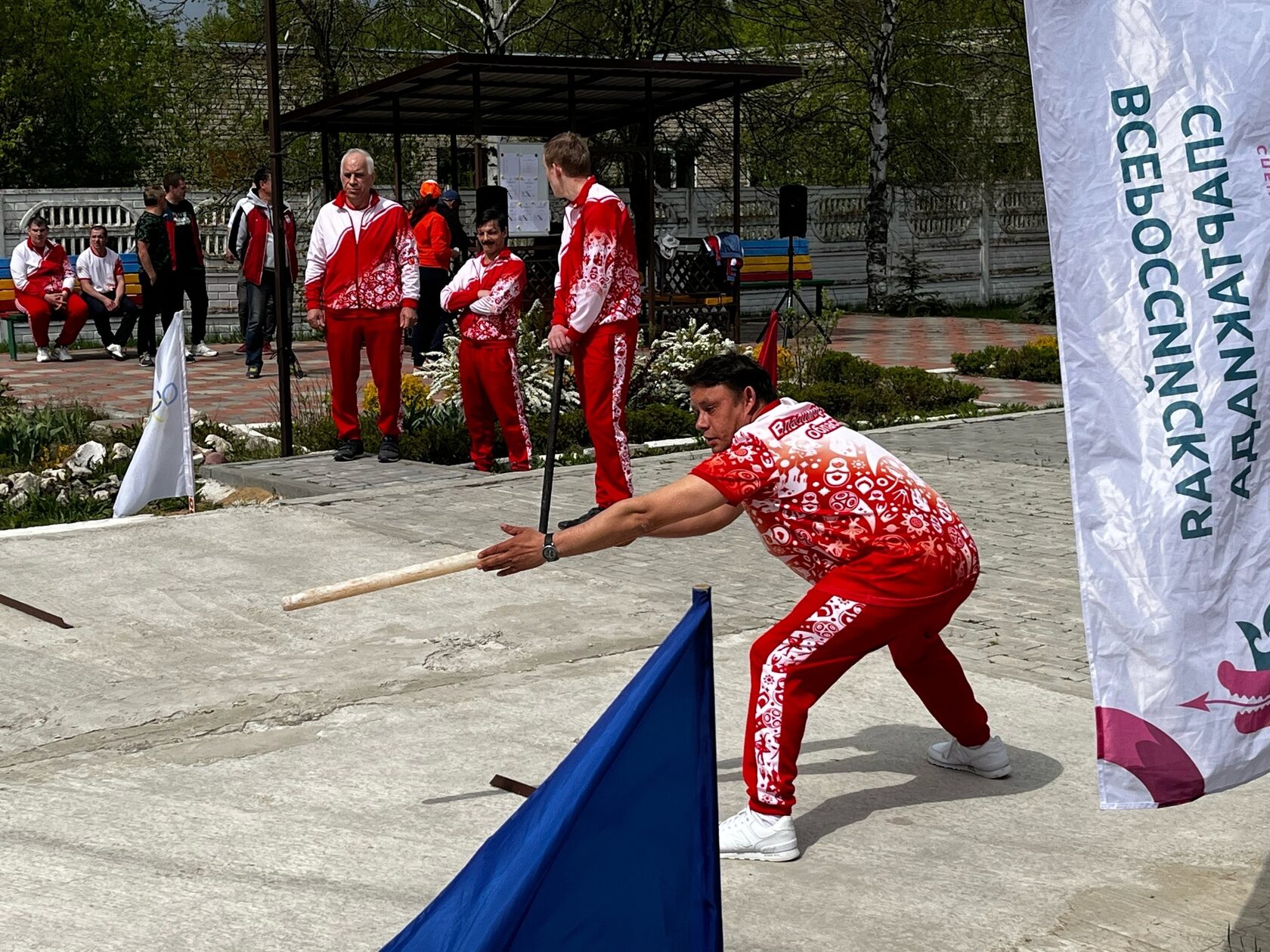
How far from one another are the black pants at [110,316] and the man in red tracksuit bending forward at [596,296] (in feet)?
38.3

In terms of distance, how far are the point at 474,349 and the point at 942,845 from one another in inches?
245

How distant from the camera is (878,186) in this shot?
27062mm

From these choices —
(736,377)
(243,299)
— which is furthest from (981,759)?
(243,299)

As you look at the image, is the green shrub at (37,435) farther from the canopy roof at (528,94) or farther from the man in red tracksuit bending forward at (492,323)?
the canopy roof at (528,94)

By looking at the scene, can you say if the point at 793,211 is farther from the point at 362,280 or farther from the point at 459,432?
the point at 362,280

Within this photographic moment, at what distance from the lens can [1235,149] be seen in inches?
115

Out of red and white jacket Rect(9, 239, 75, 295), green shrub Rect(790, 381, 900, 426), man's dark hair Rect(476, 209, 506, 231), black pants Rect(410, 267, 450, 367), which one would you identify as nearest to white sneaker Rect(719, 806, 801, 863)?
man's dark hair Rect(476, 209, 506, 231)

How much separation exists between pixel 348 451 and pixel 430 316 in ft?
18.1

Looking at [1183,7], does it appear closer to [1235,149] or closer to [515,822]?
[1235,149]

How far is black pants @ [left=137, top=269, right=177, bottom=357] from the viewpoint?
16938 mm

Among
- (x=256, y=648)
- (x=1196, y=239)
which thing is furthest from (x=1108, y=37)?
(x=256, y=648)

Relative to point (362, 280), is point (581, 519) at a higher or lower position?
lower

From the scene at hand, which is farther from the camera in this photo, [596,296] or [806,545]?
[596,296]

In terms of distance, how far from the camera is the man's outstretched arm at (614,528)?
401 cm
